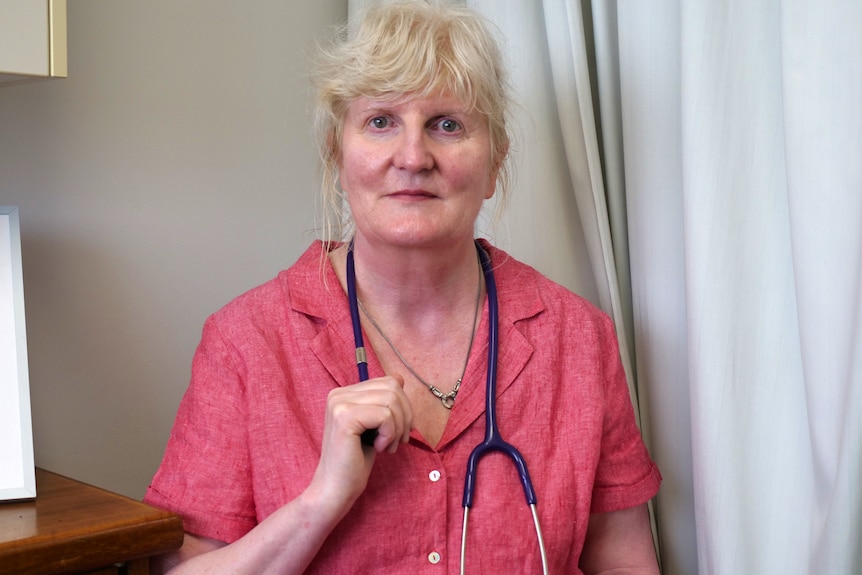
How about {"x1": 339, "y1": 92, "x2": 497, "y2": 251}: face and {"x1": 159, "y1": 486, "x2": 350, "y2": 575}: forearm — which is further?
{"x1": 339, "y1": 92, "x2": 497, "y2": 251}: face

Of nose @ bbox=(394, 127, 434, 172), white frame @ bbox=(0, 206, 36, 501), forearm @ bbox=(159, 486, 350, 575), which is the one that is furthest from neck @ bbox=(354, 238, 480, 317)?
white frame @ bbox=(0, 206, 36, 501)

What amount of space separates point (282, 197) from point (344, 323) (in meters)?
0.54

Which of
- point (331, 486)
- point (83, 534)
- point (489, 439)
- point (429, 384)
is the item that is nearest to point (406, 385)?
point (429, 384)

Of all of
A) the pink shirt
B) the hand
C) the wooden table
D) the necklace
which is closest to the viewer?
the wooden table

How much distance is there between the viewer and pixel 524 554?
1.21m

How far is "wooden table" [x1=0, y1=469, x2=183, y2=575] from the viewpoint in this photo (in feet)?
3.08

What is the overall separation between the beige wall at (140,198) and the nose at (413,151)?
392 mm

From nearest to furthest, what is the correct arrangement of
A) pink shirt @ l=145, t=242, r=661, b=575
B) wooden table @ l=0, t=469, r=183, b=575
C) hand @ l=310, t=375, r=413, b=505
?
wooden table @ l=0, t=469, r=183, b=575 → hand @ l=310, t=375, r=413, b=505 → pink shirt @ l=145, t=242, r=661, b=575

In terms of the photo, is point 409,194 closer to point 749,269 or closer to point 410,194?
point 410,194

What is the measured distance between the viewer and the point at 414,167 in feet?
3.99

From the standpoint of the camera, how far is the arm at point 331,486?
3.51 feet

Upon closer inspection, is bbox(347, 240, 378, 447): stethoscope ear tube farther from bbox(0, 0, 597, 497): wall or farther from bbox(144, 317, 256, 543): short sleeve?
bbox(0, 0, 597, 497): wall

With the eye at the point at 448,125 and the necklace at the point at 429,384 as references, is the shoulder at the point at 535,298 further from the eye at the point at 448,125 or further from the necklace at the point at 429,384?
the eye at the point at 448,125

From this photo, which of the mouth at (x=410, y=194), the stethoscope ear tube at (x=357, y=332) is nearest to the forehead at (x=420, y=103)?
the mouth at (x=410, y=194)
